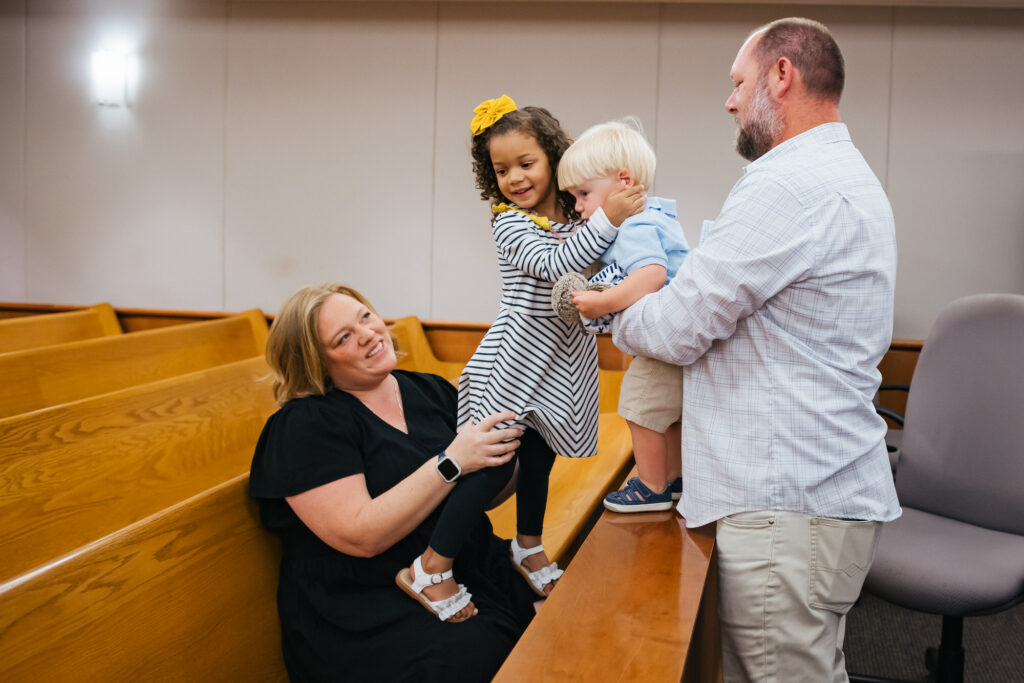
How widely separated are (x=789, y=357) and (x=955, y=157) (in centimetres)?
356

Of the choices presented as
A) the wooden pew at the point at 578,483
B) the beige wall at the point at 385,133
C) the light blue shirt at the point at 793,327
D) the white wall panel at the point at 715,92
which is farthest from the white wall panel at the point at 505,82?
the light blue shirt at the point at 793,327

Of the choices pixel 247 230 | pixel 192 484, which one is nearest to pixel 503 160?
pixel 192 484

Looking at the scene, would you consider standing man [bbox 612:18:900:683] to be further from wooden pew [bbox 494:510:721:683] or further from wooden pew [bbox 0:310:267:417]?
wooden pew [bbox 0:310:267:417]

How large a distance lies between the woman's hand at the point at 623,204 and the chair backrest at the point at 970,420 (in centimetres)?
144

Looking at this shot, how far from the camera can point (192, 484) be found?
2375mm

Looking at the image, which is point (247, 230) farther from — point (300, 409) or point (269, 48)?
point (300, 409)

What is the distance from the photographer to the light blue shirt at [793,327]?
1242 millimetres

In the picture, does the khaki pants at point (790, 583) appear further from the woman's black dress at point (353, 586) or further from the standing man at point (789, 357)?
the woman's black dress at point (353, 586)

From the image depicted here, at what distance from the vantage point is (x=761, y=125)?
1388 millimetres

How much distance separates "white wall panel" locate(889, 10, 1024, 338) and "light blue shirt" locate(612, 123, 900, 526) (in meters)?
3.15

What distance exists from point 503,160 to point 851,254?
0.75 meters

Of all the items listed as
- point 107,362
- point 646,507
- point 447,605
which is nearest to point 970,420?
point 646,507

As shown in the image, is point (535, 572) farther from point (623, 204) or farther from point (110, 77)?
point (110, 77)

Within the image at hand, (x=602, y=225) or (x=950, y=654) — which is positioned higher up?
(x=602, y=225)
